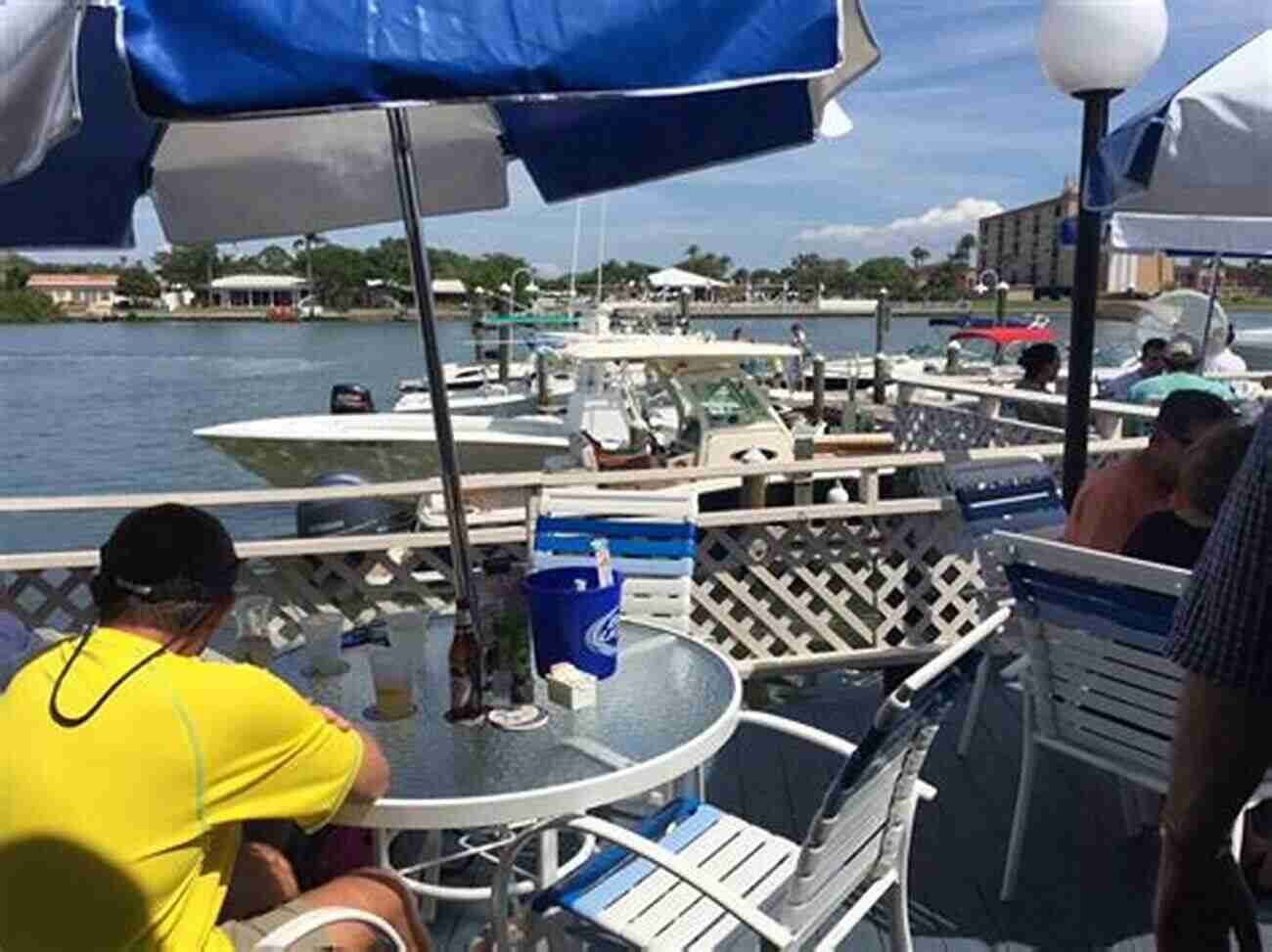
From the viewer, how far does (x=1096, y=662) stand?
259 cm

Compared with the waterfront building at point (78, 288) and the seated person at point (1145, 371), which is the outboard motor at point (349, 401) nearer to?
the seated person at point (1145, 371)

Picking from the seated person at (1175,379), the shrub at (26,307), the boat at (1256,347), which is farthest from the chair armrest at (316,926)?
the shrub at (26,307)

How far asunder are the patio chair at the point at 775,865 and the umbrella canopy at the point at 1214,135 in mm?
1324

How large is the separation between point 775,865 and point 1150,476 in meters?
1.73

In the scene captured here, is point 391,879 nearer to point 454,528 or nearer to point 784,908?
point 784,908

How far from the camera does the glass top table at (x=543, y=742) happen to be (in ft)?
6.20

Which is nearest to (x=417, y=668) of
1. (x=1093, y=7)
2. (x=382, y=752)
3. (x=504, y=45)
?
(x=382, y=752)

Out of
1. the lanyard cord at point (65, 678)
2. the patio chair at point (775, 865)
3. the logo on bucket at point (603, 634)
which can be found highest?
the lanyard cord at point (65, 678)

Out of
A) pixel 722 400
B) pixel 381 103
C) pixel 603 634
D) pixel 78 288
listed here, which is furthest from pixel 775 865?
pixel 78 288

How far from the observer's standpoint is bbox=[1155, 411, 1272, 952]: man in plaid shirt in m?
1.42

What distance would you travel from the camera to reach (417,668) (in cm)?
238

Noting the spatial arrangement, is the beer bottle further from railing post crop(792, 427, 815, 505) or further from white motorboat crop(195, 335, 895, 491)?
white motorboat crop(195, 335, 895, 491)

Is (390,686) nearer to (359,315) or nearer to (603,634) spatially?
(603,634)

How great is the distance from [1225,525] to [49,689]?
1561 millimetres
